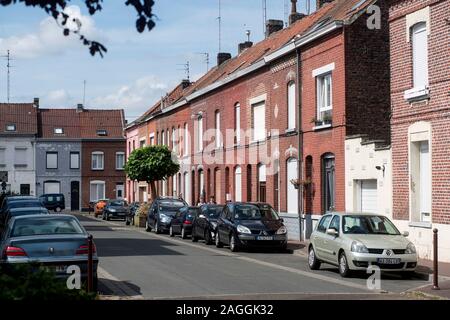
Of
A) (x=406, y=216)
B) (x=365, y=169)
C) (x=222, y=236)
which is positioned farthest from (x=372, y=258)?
(x=222, y=236)

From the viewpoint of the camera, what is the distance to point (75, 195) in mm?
77875

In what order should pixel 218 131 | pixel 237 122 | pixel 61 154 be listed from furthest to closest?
pixel 61 154
pixel 218 131
pixel 237 122

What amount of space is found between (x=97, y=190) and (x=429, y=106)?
60807 mm

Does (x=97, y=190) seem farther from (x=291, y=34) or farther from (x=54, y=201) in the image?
(x=291, y=34)

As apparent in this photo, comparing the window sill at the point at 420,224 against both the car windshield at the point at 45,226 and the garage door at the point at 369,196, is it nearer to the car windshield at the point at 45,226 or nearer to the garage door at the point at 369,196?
the garage door at the point at 369,196

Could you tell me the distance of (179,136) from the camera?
5209cm

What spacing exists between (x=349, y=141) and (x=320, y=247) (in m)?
7.68

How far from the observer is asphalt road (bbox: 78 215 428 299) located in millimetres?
14039

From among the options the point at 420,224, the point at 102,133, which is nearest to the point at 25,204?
the point at 420,224

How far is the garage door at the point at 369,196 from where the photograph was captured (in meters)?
24.4

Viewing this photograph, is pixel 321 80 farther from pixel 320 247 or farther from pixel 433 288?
pixel 433 288

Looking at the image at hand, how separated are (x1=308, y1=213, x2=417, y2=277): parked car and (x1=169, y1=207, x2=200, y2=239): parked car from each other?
12.9 m

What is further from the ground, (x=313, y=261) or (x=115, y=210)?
(x=115, y=210)

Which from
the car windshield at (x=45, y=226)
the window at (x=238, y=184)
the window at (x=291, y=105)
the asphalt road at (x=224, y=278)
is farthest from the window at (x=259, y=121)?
the car windshield at (x=45, y=226)
